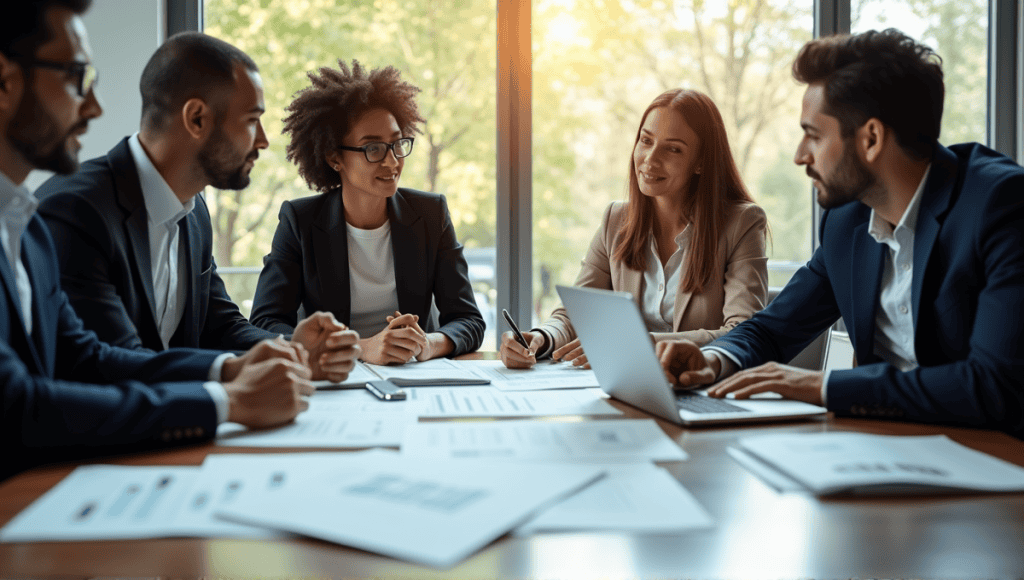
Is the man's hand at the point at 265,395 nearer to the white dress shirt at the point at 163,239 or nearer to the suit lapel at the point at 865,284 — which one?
the white dress shirt at the point at 163,239

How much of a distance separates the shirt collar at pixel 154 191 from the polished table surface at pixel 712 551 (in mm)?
1218

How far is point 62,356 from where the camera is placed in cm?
139

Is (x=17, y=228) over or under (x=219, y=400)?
over

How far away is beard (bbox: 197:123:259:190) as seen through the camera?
6.65 feet

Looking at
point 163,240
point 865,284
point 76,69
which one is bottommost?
point 865,284

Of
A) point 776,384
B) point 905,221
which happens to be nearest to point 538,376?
point 776,384

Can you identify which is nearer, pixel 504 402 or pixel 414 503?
pixel 414 503

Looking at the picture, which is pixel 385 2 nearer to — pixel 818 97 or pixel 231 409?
pixel 818 97

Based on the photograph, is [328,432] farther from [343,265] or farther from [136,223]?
[343,265]

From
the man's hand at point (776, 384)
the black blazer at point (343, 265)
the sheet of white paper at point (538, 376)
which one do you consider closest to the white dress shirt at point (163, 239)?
the black blazer at point (343, 265)

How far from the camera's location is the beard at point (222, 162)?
79.8 inches

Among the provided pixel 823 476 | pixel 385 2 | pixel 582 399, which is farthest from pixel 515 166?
pixel 823 476

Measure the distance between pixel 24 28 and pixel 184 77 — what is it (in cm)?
84

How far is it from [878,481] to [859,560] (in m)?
0.19
